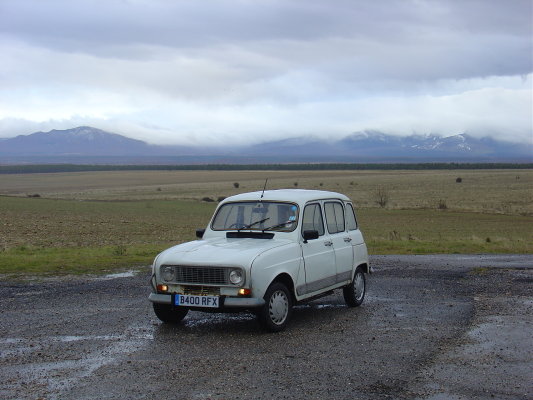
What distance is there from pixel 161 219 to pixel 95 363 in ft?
108

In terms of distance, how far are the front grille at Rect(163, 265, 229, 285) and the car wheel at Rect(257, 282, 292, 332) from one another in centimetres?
61

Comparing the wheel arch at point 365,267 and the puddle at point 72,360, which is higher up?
the wheel arch at point 365,267

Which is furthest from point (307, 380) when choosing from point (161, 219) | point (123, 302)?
point (161, 219)

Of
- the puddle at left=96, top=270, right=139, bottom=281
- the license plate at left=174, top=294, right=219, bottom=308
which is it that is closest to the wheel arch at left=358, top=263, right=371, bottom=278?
the license plate at left=174, top=294, right=219, bottom=308

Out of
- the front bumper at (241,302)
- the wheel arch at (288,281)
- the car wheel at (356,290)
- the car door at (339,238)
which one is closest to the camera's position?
the front bumper at (241,302)

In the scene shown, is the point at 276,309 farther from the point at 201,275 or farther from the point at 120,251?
the point at 120,251

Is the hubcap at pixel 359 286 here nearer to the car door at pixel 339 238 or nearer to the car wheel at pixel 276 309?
the car door at pixel 339 238

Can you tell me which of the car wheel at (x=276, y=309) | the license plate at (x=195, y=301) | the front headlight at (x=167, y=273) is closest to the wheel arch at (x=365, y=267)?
the car wheel at (x=276, y=309)

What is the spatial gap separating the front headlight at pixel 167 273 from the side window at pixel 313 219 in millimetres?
2122

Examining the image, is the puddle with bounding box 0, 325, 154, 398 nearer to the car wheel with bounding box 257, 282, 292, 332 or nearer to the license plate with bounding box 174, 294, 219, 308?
the license plate with bounding box 174, 294, 219, 308

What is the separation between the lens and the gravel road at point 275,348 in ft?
22.8

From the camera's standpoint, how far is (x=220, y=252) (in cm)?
979

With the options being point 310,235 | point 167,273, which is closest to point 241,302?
point 167,273

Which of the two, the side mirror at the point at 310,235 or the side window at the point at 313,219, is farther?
the side window at the point at 313,219
